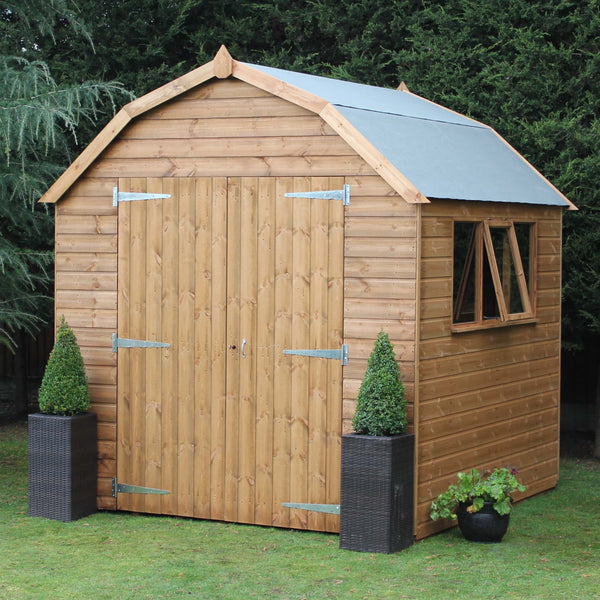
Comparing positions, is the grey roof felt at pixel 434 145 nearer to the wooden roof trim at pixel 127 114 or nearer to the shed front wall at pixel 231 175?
the shed front wall at pixel 231 175

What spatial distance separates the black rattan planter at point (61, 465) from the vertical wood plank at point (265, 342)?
4.36ft

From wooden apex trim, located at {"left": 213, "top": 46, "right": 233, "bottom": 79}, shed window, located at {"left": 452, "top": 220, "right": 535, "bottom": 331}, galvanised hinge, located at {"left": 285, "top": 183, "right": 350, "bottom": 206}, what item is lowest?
shed window, located at {"left": 452, "top": 220, "right": 535, "bottom": 331}

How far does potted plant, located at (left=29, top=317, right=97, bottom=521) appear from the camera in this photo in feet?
27.3

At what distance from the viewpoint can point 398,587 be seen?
6680 millimetres

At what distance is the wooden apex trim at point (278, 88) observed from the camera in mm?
7906

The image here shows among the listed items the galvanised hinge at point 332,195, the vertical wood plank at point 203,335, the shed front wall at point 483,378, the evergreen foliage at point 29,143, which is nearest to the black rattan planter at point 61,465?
the vertical wood plank at point 203,335

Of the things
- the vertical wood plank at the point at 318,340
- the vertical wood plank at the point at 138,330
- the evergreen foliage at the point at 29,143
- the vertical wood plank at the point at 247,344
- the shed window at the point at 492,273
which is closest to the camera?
the vertical wood plank at the point at 318,340

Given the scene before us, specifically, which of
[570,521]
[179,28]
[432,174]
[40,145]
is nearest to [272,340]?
[432,174]

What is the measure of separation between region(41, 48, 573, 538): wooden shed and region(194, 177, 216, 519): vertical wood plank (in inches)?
0.5

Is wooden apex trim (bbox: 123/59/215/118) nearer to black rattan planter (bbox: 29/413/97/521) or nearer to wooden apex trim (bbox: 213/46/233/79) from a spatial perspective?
wooden apex trim (bbox: 213/46/233/79)

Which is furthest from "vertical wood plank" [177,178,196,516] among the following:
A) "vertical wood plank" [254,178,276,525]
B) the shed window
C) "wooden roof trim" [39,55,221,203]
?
the shed window

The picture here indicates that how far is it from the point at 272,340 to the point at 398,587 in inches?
84.5

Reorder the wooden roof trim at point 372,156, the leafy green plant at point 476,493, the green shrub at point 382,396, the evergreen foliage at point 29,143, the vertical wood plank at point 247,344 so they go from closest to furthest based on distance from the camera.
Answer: the green shrub at point 382,396
the wooden roof trim at point 372,156
the leafy green plant at point 476,493
the vertical wood plank at point 247,344
the evergreen foliage at point 29,143

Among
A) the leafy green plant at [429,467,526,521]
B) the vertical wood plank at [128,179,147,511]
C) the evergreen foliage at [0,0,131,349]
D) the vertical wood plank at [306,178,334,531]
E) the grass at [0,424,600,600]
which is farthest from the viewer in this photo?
the evergreen foliage at [0,0,131,349]
